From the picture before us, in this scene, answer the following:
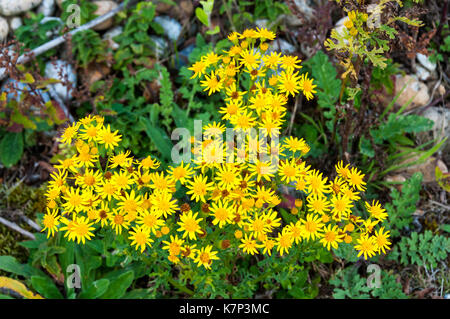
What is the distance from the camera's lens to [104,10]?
4.16 metres

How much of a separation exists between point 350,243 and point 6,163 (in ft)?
9.52

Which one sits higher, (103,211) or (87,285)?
(103,211)

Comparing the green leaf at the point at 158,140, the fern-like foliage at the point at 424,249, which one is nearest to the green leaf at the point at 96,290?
the green leaf at the point at 158,140

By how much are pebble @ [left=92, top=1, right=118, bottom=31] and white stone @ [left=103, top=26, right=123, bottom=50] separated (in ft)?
0.21

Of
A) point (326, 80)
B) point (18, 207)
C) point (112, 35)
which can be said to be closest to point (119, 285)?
point (18, 207)

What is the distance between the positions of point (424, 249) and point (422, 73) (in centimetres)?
173

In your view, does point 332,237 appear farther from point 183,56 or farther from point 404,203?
point 183,56

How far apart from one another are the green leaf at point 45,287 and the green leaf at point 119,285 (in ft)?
1.29

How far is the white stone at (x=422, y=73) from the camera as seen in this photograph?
405 cm

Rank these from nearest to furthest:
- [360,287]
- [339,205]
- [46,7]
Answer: [339,205]
[360,287]
[46,7]

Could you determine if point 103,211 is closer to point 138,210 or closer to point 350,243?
point 138,210

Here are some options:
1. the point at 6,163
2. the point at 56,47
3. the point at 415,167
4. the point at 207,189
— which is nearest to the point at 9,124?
the point at 6,163

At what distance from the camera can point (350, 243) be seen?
94.0 inches

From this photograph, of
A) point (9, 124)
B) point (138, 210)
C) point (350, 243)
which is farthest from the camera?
point (9, 124)
